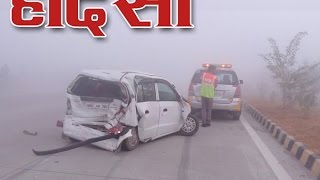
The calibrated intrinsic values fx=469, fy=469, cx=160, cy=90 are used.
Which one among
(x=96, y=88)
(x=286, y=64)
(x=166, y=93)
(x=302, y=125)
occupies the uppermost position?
(x=286, y=64)

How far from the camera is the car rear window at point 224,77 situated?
548 inches

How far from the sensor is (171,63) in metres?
56.6

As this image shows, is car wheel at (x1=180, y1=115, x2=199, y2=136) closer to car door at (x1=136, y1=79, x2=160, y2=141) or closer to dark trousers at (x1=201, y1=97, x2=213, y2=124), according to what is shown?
car door at (x1=136, y1=79, x2=160, y2=141)

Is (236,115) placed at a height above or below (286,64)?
below

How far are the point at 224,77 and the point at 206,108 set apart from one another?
6.75 ft

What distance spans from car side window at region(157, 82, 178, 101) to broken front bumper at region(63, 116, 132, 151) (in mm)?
1710

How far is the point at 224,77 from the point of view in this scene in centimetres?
1424

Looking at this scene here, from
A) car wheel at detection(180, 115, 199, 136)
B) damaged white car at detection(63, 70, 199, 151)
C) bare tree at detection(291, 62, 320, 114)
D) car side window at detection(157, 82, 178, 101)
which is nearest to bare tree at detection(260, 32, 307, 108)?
bare tree at detection(291, 62, 320, 114)

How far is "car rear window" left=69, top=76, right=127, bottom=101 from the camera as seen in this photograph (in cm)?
860

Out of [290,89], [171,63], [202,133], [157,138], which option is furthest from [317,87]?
[171,63]

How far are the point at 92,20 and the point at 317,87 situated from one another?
334 inches

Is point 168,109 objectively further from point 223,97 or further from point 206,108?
point 223,97

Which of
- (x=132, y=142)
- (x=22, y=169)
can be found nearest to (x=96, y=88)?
(x=132, y=142)

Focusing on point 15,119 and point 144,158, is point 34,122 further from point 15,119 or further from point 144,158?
point 144,158
